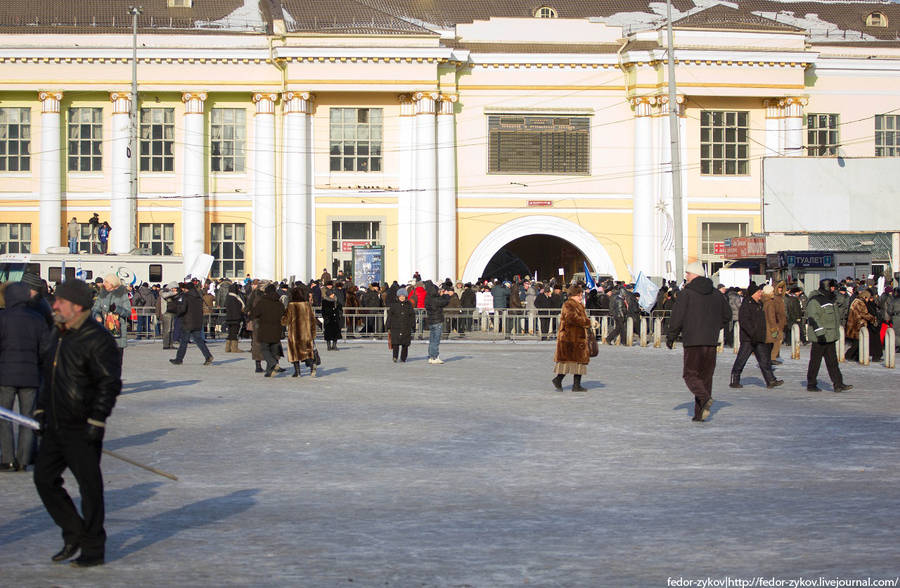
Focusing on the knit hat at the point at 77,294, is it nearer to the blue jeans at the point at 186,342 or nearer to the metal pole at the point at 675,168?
the blue jeans at the point at 186,342

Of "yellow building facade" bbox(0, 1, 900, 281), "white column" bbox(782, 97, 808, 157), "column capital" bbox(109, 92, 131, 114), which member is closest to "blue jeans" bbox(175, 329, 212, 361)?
"yellow building facade" bbox(0, 1, 900, 281)

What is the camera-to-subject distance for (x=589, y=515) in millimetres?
10078

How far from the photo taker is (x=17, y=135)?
52094 mm

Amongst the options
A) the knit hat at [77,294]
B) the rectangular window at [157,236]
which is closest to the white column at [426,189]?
the rectangular window at [157,236]

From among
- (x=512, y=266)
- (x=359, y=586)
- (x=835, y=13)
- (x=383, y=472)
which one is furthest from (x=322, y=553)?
(x=835, y=13)

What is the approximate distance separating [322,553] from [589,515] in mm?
2465

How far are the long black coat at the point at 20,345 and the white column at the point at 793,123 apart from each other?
4469 cm

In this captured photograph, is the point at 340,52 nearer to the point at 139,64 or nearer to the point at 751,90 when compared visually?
the point at 139,64

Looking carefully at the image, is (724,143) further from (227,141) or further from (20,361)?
(20,361)

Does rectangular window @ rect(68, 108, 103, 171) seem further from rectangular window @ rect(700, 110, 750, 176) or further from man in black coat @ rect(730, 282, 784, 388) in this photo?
man in black coat @ rect(730, 282, 784, 388)

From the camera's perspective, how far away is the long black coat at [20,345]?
12250mm

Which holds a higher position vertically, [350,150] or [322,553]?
[350,150]

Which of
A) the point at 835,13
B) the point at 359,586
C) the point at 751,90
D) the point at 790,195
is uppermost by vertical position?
the point at 835,13

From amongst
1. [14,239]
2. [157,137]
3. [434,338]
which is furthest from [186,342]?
[14,239]
